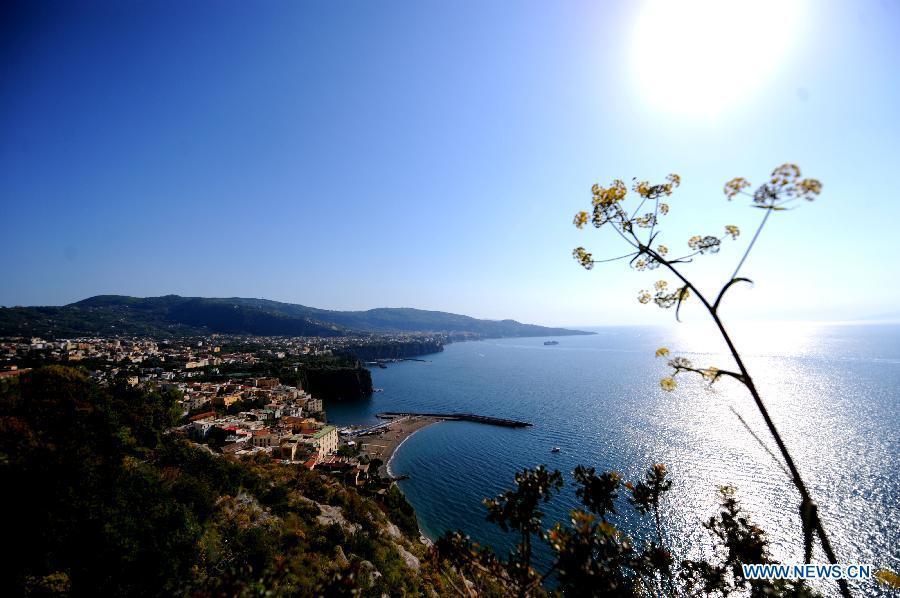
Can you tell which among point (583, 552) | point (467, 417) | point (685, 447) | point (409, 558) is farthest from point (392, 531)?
point (467, 417)

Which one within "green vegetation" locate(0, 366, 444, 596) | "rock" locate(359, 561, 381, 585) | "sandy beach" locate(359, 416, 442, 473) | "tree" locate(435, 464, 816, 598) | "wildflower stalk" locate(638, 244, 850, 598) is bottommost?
"sandy beach" locate(359, 416, 442, 473)

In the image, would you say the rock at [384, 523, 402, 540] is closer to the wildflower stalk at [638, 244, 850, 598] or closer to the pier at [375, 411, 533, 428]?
the wildflower stalk at [638, 244, 850, 598]

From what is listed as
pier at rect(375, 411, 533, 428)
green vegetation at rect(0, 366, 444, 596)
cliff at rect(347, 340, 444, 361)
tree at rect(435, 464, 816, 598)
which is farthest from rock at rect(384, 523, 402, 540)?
cliff at rect(347, 340, 444, 361)

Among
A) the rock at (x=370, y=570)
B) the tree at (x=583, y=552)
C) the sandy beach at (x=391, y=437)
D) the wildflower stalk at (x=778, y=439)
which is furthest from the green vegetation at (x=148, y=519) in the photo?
the sandy beach at (x=391, y=437)

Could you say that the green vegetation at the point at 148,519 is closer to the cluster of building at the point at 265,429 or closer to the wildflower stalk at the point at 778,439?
the wildflower stalk at the point at 778,439

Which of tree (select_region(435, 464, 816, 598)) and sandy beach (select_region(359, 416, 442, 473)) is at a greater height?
tree (select_region(435, 464, 816, 598))

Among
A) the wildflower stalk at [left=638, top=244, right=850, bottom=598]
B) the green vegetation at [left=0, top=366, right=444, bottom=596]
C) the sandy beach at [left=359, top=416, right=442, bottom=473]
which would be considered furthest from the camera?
the sandy beach at [left=359, top=416, right=442, bottom=473]

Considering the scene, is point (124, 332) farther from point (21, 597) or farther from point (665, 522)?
point (665, 522)
